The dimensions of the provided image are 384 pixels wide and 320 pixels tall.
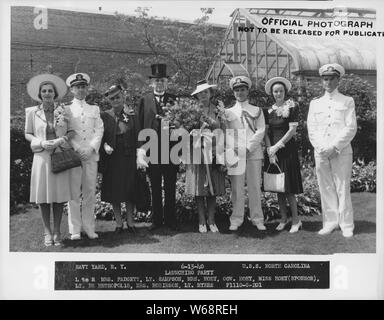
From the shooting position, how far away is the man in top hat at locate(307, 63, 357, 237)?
5645 mm

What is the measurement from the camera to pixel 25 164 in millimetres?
5820

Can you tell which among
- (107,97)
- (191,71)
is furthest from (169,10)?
(107,97)

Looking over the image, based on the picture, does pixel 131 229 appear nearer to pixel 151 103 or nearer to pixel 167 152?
pixel 167 152

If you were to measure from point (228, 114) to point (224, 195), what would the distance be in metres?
0.95

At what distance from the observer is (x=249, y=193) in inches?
Result: 228

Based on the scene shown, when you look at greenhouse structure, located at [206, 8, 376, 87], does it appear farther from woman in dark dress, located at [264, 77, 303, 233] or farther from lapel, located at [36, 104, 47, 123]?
lapel, located at [36, 104, 47, 123]

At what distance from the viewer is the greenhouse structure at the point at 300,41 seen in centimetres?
580

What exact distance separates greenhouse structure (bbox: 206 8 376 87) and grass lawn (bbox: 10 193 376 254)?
1.78 m

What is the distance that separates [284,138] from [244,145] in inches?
17.4

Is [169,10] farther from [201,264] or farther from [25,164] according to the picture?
[201,264]

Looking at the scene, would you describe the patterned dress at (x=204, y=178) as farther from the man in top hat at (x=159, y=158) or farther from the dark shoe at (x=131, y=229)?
the dark shoe at (x=131, y=229)

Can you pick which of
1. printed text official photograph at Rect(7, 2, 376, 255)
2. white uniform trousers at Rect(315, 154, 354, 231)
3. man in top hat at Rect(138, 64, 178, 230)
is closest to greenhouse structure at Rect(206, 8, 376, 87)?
printed text official photograph at Rect(7, 2, 376, 255)
